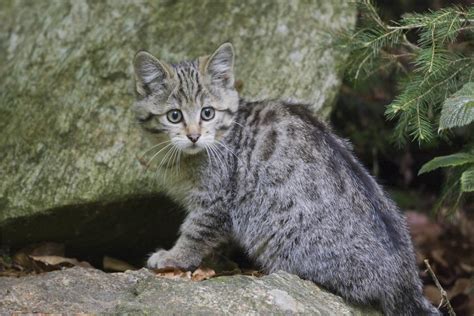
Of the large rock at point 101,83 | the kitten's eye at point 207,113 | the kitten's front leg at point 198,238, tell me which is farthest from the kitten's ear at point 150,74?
the kitten's front leg at point 198,238

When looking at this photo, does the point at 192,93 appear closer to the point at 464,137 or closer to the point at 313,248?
the point at 313,248

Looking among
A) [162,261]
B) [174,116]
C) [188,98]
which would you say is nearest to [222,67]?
[188,98]

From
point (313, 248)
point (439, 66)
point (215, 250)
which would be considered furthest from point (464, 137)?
point (215, 250)

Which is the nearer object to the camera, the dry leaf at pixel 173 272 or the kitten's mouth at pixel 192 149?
the dry leaf at pixel 173 272

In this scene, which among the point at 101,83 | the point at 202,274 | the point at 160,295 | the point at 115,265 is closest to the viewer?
the point at 160,295

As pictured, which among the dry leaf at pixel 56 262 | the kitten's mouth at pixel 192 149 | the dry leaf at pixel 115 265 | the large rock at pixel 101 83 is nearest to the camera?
the kitten's mouth at pixel 192 149

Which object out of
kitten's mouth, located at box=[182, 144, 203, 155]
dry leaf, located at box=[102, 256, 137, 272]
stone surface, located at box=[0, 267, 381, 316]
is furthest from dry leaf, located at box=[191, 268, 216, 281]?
dry leaf, located at box=[102, 256, 137, 272]

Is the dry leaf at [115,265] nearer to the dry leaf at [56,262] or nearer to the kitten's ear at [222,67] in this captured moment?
the dry leaf at [56,262]

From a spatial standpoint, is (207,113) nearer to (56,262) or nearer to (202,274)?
(202,274)
